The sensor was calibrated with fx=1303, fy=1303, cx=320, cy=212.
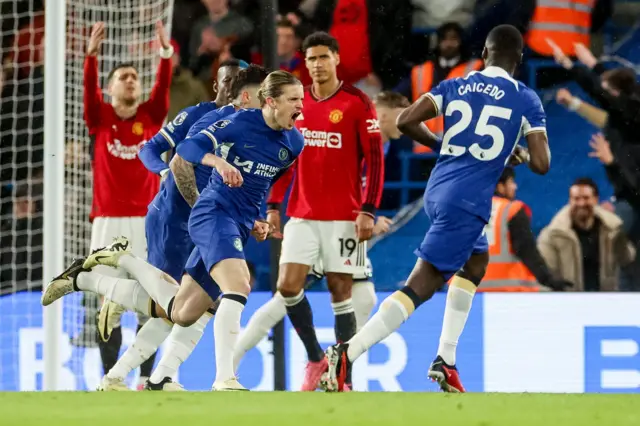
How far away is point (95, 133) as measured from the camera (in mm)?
8227

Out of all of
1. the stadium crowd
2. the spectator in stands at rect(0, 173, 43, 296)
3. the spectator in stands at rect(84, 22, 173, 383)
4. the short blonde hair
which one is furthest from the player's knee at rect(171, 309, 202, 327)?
the spectator in stands at rect(0, 173, 43, 296)

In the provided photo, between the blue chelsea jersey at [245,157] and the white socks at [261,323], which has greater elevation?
the blue chelsea jersey at [245,157]

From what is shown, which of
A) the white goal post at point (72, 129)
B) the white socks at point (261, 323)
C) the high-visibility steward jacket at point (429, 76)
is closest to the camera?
the white goal post at point (72, 129)

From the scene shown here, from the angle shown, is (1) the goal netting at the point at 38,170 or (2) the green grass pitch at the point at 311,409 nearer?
(2) the green grass pitch at the point at 311,409

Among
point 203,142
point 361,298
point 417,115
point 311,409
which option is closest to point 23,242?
point 361,298

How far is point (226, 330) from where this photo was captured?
5895 mm

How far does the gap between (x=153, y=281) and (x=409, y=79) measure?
381 centimetres

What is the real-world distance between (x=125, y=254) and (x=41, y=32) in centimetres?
371

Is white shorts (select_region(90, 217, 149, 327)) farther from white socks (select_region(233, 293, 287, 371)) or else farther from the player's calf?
the player's calf

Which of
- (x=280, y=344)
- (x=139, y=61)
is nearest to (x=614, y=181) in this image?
(x=280, y=344)

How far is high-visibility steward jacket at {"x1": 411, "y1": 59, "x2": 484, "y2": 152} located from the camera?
9.53 meters

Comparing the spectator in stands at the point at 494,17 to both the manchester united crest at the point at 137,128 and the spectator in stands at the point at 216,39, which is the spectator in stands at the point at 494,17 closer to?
the spectator in stands at the point at 216,39

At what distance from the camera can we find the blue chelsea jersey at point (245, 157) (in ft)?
19.9

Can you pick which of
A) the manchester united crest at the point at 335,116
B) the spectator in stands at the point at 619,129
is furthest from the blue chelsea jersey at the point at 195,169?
the spectator in stands at the point at 619,129
